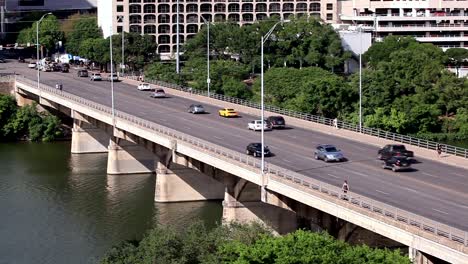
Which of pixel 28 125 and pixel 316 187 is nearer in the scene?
pixel 316 187

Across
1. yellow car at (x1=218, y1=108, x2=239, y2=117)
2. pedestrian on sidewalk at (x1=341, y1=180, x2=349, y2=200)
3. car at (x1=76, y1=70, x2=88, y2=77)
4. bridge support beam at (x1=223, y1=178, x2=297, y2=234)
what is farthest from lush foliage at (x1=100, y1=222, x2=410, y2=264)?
car at (x1=76, y1=70, x2=88, y2=77)

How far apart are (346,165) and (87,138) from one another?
5745 cm

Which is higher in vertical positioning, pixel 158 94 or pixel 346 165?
pixel 158 94

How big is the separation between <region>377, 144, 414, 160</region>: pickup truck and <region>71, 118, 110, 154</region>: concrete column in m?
55.7

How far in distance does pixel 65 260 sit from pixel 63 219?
1454 centimetres

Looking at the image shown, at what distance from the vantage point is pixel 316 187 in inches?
2589

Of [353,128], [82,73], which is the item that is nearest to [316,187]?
[353,128]

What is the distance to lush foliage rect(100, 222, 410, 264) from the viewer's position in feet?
166

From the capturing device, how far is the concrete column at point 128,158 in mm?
112062

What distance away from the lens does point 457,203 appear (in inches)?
2458

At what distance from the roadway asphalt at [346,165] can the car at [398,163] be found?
0.50 meters

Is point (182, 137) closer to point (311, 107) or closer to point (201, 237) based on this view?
point (201, 237)

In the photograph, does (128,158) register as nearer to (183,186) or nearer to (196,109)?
(196,109)

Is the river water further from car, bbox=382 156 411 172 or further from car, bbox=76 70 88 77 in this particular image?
car, bbox=76 70 88 77
